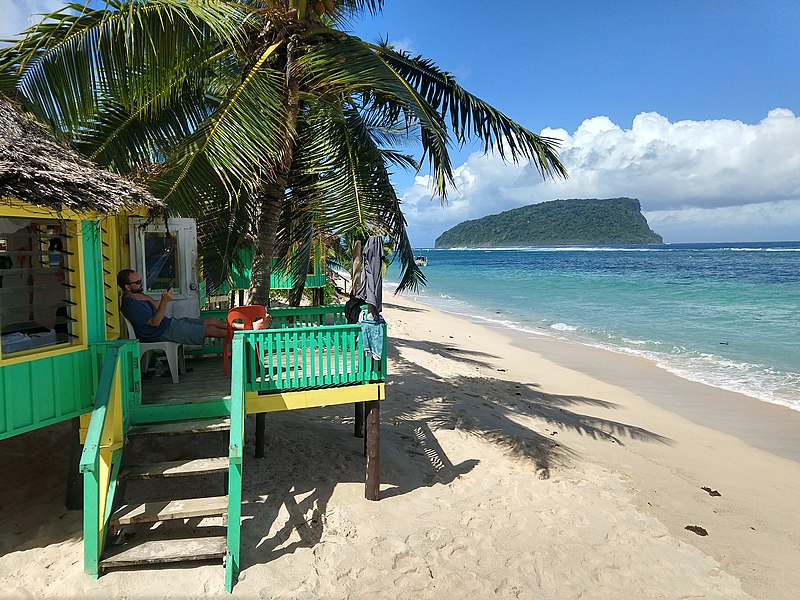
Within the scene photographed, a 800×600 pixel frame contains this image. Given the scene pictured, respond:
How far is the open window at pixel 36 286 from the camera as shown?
15.8 ft

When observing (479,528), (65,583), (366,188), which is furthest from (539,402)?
(65,583)

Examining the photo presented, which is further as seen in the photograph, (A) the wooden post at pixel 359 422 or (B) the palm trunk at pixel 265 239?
(A) the wooden post at pixel 359 422

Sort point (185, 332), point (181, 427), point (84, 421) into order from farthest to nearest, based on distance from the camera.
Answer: point (185, 332) → point (181, 427) → point (84, 421)

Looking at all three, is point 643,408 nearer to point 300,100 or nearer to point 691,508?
point 691,508

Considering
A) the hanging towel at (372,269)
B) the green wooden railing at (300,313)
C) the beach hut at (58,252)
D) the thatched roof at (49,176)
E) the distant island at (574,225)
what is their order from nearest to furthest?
the thatched roof at (49,176), the beach hut at (58,252), the hanging towel at (372,269), the green wooden railing at (300,313), the distant island at (574,225)

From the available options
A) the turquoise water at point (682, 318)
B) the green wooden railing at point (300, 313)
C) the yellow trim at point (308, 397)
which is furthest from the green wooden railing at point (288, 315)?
the turquoise water at point (682, 318)

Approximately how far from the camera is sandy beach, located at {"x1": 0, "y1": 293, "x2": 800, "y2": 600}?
4797 mm

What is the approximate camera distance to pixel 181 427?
16.9ft

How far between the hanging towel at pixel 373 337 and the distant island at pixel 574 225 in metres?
180

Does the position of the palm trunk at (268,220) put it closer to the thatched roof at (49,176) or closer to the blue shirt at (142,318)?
the blue shirt at (142,318)

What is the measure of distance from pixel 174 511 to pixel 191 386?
163cm

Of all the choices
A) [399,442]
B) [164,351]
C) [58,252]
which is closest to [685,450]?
[399,442]

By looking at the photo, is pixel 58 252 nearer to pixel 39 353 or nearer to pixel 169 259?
pixel 39 353

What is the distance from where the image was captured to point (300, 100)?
688 centimetres
